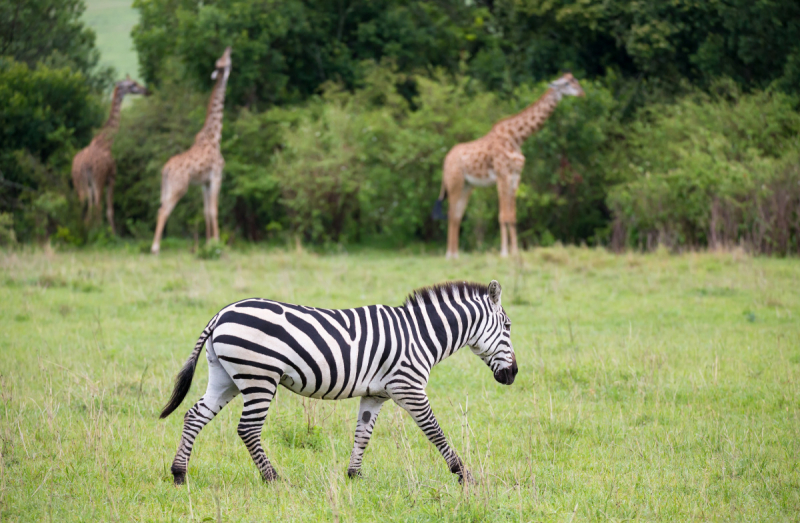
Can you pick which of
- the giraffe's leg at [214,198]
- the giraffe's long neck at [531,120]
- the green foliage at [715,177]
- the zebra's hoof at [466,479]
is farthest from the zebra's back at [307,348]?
the giraffe's leg at [214,198]

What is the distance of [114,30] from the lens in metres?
63.6

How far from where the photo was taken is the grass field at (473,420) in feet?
14.8

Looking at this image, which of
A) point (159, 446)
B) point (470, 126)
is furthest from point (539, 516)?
point (470, 126)

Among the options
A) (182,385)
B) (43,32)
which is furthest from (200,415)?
(43,32)

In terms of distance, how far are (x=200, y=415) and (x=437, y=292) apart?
166 centimetres

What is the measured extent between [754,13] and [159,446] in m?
18.1

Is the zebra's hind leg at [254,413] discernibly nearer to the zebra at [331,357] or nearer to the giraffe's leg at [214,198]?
the zebra at [331,357]

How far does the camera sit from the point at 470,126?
19.3m

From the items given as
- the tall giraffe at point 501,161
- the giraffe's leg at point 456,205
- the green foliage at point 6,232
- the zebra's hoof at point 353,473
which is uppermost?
the tall giraffe at point 501,161

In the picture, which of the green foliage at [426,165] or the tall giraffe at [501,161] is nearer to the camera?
the tall giraffe at [501,161]

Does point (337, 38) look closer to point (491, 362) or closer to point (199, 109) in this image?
point (199, 109)

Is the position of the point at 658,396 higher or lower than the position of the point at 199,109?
lower

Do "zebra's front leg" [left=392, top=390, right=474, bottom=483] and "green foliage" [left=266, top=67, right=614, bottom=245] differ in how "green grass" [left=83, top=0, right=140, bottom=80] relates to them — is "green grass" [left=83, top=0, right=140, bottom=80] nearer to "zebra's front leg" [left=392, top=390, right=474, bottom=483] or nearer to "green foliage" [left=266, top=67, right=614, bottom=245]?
"green foliage" [left=266, top=67, right=614, bottom=245]

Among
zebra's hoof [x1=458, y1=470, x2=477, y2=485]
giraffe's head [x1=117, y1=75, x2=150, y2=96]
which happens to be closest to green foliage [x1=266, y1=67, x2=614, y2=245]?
giraffe's head [x1=117, y1=75, x2=150, y2=96]
